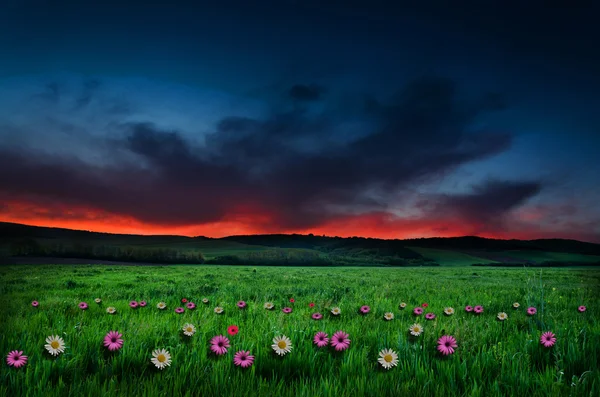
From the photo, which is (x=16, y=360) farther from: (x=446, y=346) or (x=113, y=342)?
(x=446, y=346)

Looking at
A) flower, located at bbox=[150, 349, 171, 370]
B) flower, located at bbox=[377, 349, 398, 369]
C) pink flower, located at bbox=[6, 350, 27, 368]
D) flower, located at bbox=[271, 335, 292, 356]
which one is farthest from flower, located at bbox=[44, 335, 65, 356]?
flower, located at bbox=[377, 349, 398, 369]

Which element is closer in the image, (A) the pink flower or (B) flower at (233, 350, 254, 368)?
(A) the pink flower

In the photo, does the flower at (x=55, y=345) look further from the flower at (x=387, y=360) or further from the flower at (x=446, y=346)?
the flower at (x=446, y=346)

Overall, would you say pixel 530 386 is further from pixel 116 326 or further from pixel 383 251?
pixel 383 251

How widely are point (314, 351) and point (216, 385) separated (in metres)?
1.14

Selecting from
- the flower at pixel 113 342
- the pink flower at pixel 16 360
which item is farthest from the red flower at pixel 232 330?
the pink flower at pixel 16 360

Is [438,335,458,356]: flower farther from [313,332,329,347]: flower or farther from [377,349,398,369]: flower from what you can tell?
[313,332,329,347]: flower

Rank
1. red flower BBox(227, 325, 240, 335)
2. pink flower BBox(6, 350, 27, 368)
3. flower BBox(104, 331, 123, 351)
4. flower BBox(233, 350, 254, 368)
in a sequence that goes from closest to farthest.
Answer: pink flower BBox(6, 350, 27, 368) → flower BBox(233, 350, 254, 368) → flower BBox(104, 331, 123, 351) → red flower BBox(227, 325, 240, 335)

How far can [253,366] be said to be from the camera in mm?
2793

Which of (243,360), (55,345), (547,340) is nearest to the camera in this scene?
(243,360)

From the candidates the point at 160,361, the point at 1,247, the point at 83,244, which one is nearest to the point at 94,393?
the point at 160,361

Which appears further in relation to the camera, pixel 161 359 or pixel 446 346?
pixel 446 346

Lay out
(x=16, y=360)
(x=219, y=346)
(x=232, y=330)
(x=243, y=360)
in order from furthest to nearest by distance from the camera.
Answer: (x=232, y=330)
(x=219, y=346)
(x=243, y=360)
(x=16, y=360)

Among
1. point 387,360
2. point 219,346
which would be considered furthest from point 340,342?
point 219,346
